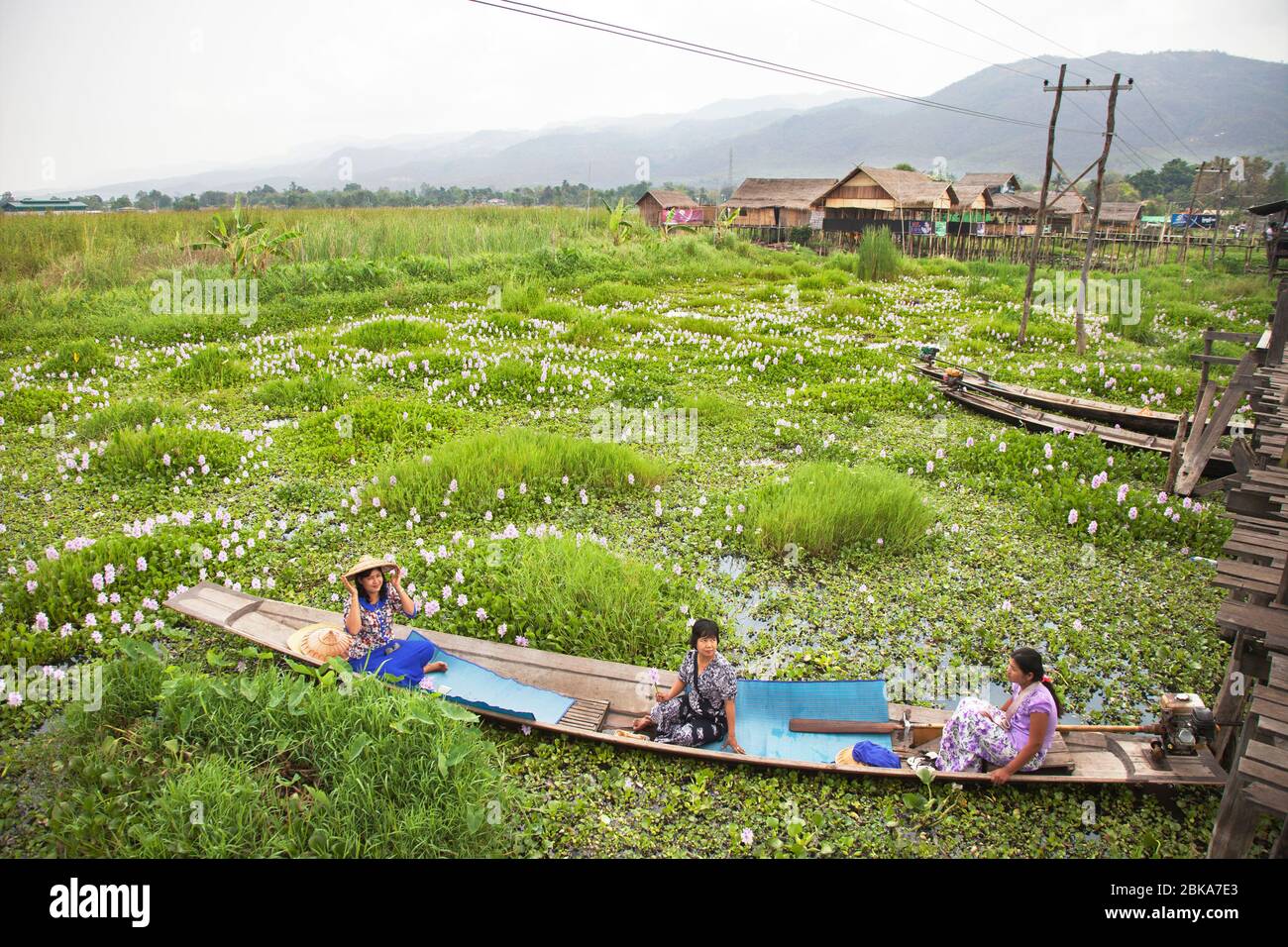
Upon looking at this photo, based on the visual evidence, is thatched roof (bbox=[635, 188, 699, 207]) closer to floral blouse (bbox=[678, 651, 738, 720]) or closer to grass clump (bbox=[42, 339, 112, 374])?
grass clump (bbox=[42, 339, 112, 374])

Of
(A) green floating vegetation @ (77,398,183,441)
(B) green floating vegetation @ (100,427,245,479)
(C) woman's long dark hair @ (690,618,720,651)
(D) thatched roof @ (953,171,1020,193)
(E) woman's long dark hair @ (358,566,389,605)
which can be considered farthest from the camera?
(D) thatched roof @ (953,171,1020,193)

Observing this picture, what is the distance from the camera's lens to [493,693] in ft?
16.8

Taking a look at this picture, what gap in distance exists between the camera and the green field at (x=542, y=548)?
13.8 feet

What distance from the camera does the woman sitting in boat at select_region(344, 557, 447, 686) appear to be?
205 inches

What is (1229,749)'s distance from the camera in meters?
4.57

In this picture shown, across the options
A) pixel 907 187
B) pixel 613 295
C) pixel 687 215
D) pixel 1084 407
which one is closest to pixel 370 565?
pixel 1084 407

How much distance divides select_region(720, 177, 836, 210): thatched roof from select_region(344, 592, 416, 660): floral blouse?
126ft

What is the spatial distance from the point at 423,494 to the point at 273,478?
2.26m

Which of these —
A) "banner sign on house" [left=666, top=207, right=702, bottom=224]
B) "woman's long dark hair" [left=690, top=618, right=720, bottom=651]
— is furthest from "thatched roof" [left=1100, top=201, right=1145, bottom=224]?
"woman's long dark hair" [left=690, top=618, right=720, bottom=651]

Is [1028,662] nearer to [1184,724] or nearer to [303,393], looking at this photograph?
[1184,724]

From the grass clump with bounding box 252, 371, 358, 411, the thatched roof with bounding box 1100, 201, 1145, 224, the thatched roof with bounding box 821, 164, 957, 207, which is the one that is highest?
the thatched roof with bounding box 1100, 201, 1145, 224

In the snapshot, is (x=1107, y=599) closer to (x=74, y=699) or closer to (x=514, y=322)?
(x=74, y=699)

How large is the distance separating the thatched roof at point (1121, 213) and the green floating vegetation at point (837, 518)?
50778 millimetres
